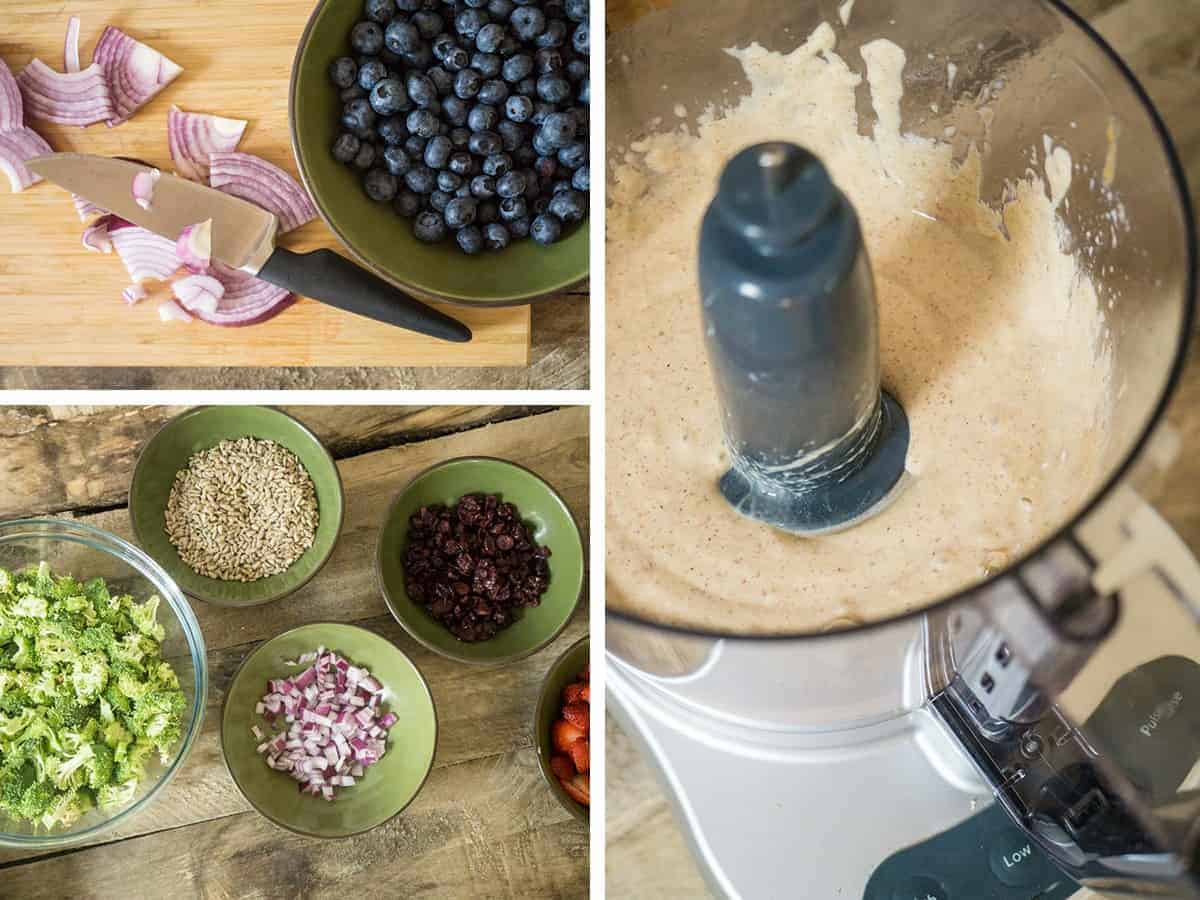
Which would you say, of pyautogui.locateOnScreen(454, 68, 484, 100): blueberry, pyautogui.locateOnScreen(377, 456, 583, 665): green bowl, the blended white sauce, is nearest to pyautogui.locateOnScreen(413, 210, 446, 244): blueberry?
pyautogui.locateOnScreen(454, 68, 484, 100): blueberry

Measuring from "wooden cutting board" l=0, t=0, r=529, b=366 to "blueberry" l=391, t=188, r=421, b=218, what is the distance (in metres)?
0.09

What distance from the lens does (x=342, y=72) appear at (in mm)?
853

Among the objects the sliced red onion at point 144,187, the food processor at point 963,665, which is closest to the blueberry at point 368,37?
the sliced red onion at point 144,187

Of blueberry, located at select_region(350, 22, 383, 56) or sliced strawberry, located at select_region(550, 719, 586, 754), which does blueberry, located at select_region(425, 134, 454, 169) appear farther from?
sliced strawberry, located at select_region(550, 719, 586, 754)

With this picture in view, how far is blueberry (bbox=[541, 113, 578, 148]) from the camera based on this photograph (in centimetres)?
86

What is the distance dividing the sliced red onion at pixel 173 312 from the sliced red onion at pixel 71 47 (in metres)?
0.23

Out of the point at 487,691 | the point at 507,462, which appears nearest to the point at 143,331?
the point at 507,462

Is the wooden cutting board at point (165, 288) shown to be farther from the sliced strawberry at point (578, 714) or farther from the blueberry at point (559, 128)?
the sliced strawberry at point (578, 714)

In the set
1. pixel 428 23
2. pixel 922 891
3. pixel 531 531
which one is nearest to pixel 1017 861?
pixel 922 891

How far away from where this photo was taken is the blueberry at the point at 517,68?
2.81ft

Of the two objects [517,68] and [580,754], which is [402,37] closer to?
[517,68]

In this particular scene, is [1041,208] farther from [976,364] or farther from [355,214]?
[355,214]

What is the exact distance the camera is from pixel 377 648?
0.97 metres

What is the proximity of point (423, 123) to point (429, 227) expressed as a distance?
3.3 inches
